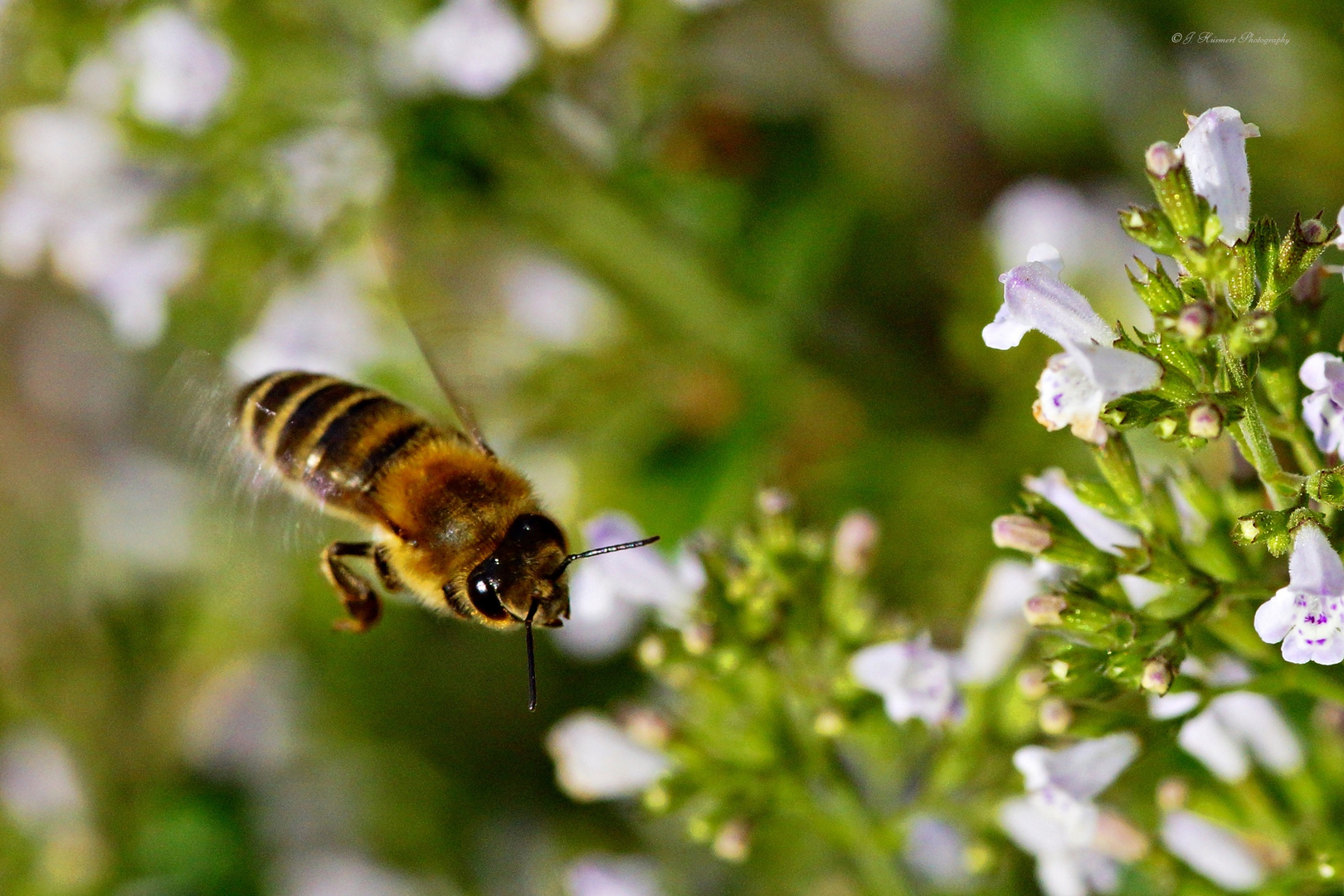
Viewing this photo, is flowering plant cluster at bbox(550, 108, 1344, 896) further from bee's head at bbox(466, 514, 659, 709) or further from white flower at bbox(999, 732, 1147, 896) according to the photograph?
bee's head at bbox(466, 514, 659, 709)

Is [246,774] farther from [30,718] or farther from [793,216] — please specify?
[793,216]

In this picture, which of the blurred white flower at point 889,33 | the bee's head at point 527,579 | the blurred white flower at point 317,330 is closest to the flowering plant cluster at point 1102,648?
the bee's head at point 527,579

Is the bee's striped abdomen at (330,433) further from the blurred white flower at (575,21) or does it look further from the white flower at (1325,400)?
the white flower at (1325,400)

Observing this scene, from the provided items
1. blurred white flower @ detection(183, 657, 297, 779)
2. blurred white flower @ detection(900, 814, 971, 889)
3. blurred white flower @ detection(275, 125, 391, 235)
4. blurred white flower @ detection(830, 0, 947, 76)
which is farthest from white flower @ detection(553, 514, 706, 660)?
blurred white flower @ detection(830, 0, 947, 76)

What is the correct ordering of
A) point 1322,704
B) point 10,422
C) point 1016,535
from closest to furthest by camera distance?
point 1016,535 → point 1322,704 → point 10,422

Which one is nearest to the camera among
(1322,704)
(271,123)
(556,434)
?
(1322,704)

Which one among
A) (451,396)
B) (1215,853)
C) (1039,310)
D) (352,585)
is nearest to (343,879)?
(352,585)

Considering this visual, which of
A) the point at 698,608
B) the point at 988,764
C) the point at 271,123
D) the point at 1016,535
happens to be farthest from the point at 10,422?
the point at 1016,535
